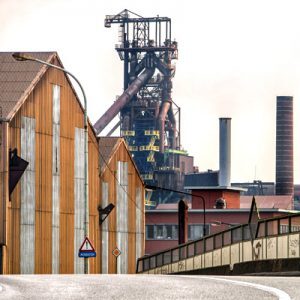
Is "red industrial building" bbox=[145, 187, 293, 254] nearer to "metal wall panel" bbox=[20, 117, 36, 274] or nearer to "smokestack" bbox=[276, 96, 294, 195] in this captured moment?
"smokestack" bbox=[276, 96, 294, 195]

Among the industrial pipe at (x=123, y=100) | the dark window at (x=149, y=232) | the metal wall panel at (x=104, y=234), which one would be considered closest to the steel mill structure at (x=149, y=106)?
the industrial pipe at (x=123, y=100)

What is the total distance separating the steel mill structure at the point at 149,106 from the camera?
17825cm

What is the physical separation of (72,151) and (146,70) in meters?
116

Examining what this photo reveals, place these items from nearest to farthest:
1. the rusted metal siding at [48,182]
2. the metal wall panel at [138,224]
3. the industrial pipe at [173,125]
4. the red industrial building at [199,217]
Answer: the rusted metal siding at [48,182] → the metal wall panel at [138,224] → the red industrial building at [199,217] → the industrial pipe at [173,125]

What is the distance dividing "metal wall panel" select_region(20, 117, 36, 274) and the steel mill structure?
374 ft

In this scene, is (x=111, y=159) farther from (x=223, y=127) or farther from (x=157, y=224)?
(x=223, y=127)

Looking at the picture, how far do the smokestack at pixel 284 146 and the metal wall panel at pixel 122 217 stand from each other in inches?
2774

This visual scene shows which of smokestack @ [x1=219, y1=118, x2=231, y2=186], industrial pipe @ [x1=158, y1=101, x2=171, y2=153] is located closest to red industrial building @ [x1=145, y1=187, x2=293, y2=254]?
smokestack @ [x1=219, y1=118, x2=231, y2=186]

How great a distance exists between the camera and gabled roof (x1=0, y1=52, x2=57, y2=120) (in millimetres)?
60469

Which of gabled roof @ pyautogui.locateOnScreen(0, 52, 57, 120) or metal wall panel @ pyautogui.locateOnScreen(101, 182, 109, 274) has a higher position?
gabled roof @ pyautogui.locateOnScreen(0, 52, 57, 120)

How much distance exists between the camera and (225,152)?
144125 mm

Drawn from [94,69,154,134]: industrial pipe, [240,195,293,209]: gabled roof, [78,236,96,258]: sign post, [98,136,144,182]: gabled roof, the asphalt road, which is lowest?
[240,195,293,209]: gabled roof

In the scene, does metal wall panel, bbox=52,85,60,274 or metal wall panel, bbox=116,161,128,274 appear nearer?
metal wall panel, bbox=52,85,60,274

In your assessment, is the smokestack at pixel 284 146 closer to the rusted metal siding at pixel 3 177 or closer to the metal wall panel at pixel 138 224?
the metal wall panel at pixel 138 224
